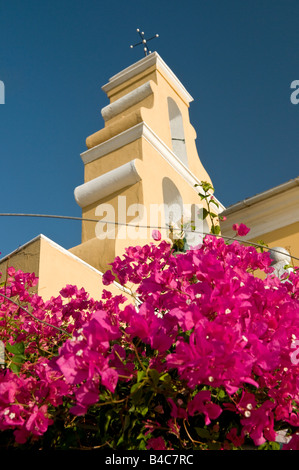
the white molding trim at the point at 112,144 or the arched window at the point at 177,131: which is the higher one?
the arched window at the point at 177,131

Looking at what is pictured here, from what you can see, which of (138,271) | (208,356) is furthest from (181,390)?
(138,271)

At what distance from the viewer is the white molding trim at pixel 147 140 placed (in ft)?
24.3

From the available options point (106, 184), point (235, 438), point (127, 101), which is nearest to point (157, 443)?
point (235, 438)

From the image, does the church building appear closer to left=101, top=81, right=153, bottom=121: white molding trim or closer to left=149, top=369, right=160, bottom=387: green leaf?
left=101, top=81, right=153, bottom=121: white molding trim

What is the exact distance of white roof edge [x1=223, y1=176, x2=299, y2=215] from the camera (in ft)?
23.5

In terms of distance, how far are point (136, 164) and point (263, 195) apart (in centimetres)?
247

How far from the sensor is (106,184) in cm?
723

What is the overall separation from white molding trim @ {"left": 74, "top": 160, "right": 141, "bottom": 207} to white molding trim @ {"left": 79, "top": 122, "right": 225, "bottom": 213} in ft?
2.31

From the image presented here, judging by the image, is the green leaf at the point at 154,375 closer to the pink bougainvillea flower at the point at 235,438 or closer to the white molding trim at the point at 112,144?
the pink bougainvillea flower at the point at 235,438

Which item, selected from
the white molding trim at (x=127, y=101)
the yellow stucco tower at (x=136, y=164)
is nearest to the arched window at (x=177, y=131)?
the yellow stucco tower at (x=136, y=164)

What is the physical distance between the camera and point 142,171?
6902 mm
